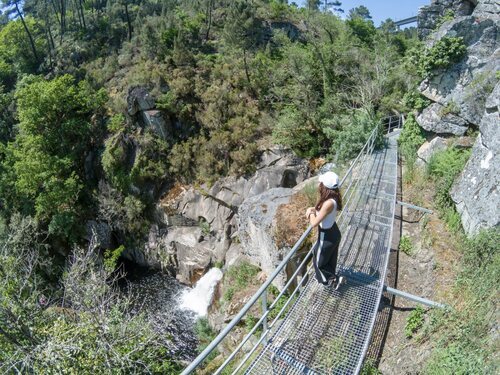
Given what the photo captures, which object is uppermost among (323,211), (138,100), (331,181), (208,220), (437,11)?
(437,11)

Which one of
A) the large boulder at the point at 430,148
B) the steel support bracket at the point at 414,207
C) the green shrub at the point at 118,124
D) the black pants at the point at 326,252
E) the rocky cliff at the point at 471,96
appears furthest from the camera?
the green shrub at the point at 118,124

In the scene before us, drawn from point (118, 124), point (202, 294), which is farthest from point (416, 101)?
point (118, 124)

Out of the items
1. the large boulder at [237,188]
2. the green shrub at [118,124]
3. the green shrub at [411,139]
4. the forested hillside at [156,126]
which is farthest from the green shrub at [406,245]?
the green shrub at [118,124]

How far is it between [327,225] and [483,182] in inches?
155

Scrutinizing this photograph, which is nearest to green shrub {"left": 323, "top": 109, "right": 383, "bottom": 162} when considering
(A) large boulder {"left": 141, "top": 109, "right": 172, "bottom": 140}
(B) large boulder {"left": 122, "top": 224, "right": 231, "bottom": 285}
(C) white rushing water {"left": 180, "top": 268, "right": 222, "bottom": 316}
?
(B) large boulder {"left": 122, "top": 224, "right": 231, "bottom": 285}

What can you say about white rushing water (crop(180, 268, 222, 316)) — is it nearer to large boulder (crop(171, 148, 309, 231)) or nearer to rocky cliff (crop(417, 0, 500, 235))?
large boulder (crop(171, 148, 309, 231))

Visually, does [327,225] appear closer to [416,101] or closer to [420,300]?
[420,300]

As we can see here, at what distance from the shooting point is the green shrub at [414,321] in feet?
16.3

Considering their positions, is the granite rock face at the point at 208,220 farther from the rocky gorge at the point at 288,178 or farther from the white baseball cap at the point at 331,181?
the white baseball cap at the point at 331,181

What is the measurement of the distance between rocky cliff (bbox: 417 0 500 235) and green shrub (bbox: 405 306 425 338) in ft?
7.12

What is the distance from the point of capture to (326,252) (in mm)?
4777

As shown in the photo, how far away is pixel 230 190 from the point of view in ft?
58.7

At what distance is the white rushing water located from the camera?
52.2 feet

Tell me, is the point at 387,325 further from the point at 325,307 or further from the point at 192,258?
the point at 192,258
